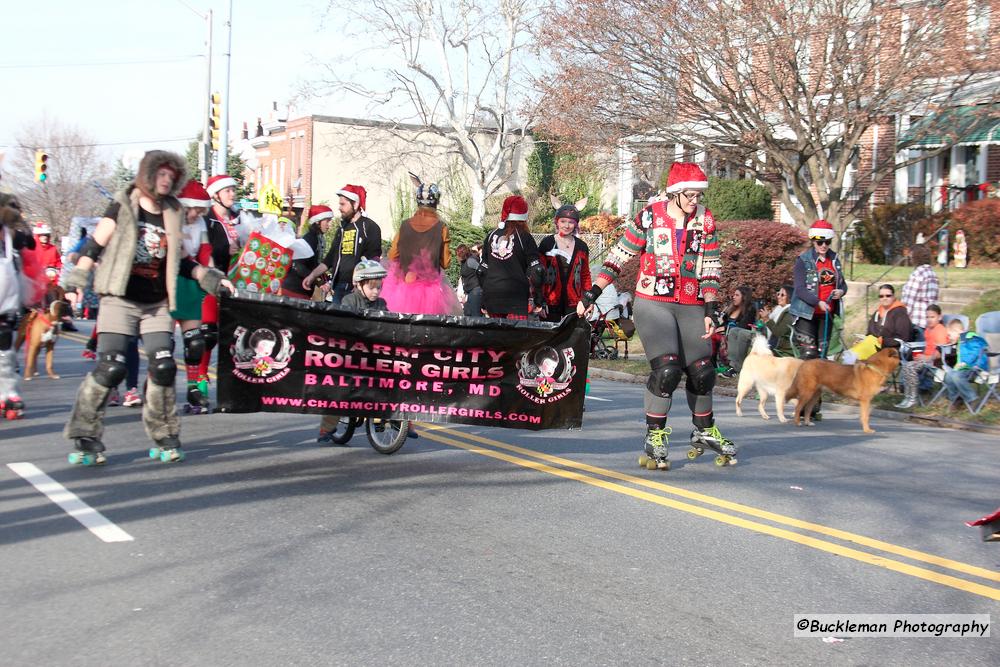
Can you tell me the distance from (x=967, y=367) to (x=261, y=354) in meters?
8.86

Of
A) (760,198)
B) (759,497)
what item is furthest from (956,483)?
(760,198)

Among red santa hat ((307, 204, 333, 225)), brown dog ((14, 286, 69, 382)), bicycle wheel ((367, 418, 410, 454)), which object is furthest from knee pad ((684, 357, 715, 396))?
brown dog ((14, 286, 69, 382))

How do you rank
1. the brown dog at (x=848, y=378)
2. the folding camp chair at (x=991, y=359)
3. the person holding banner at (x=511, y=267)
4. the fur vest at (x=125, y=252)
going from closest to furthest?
1. the fur vest at (x=125, y=252)
2. the person holding banner at (x=511, y=267)
3. the brown dog at (x=848, y=378)
4. the folding camp chair at (x=991, y=359)

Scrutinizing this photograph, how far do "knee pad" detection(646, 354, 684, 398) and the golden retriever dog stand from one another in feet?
13.9

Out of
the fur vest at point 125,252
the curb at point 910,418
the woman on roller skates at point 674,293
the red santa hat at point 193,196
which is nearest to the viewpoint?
the fur vest at point 125,252

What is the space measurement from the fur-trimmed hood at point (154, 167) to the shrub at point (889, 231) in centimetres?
2258

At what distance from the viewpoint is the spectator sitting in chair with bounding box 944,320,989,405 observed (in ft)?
43.1

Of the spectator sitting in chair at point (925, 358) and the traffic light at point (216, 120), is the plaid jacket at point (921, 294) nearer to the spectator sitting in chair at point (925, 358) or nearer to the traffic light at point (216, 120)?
the spectator sitting in chair at point (925, 358)

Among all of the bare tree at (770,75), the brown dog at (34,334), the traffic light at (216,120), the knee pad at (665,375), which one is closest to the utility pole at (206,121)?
the traffic light at (216,120)

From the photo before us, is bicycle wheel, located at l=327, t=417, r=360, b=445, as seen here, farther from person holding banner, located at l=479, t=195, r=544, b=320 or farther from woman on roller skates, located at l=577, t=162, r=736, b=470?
woman on roller skates, located at l=577, t=162, r=736, b=470

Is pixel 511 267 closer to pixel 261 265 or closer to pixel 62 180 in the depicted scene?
pixel 261 265

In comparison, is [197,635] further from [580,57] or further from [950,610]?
[580,57]

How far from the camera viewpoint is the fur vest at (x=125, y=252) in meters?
7.86

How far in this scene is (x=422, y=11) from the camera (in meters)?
42.8
